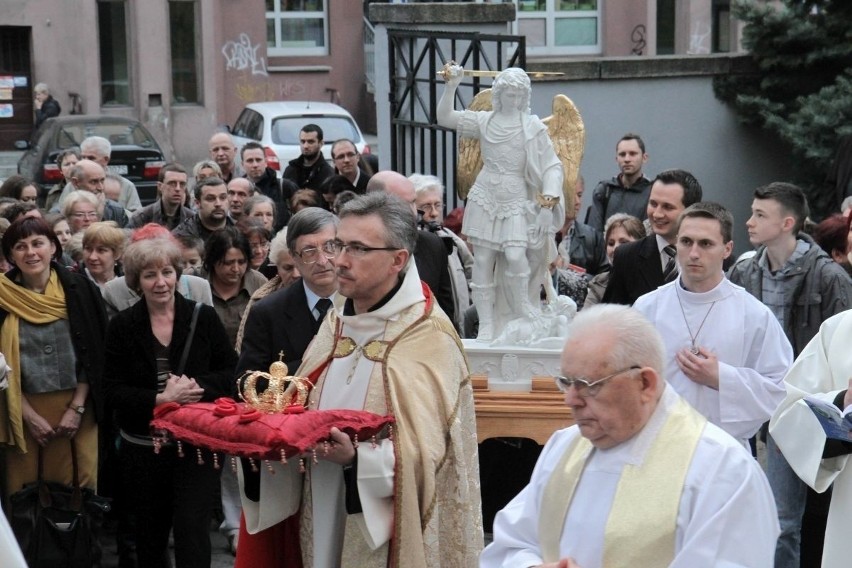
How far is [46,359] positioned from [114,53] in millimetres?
21391

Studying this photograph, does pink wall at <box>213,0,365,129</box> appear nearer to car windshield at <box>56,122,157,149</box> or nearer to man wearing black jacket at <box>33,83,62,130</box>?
man wearing black jacket at <box>33,83,62,130</box>

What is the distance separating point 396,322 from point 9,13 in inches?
902

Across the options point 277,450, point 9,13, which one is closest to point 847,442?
point 277,450

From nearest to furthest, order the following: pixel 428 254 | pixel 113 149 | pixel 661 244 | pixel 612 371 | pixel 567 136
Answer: pixel 612 371 < pixel 661 244 < pixel 567 136 < pixel 428 254 < pixel 113 149

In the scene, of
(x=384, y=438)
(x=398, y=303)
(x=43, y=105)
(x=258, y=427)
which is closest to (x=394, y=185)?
(x=398, y=303)

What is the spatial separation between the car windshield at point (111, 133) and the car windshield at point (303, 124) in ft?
5.79

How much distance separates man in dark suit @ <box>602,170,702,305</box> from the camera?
699 cm

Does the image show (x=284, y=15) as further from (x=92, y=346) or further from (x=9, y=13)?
(x=92, y=346)

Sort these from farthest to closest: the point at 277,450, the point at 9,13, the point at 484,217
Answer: the point at 9,13, the point at 484,217, the point at 277,450

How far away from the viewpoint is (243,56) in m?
28.2

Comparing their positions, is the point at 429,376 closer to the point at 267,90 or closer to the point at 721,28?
the point at 267,90

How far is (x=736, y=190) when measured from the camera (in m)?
14.6

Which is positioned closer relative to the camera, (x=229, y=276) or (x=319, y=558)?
(x=319, y=558)

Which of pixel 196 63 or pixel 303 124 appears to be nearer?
pixel 303 124
